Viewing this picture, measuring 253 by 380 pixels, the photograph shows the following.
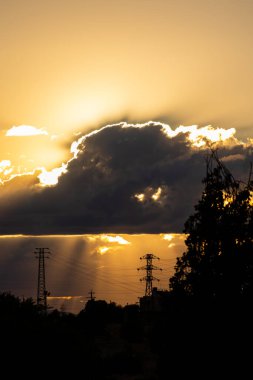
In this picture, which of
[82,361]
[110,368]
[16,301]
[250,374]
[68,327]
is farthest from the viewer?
[110,368]

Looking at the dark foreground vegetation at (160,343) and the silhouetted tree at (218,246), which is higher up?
the silhouetted tree at (218,246)

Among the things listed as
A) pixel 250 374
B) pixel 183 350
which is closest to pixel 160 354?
pixel 183 350

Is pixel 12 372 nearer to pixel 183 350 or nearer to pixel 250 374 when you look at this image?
pixel 183 350

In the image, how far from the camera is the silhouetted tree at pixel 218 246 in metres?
23.1

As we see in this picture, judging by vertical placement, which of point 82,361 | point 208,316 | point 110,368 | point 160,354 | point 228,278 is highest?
point 228,278

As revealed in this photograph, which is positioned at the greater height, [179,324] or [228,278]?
[228,278]

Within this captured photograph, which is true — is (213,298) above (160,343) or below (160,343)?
above

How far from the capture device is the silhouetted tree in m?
23.1

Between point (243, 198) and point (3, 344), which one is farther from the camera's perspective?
point (3, 344)

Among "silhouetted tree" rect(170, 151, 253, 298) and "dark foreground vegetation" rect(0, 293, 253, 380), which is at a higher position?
"silhouetted tree" rect(170, 151, 253, 298)

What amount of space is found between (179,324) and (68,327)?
13.9 meters

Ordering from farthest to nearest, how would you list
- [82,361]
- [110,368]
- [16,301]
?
1. [110,368]
2. [16,301]
3. [82,361]

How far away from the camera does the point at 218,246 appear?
939 inches

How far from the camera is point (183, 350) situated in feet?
75.3
